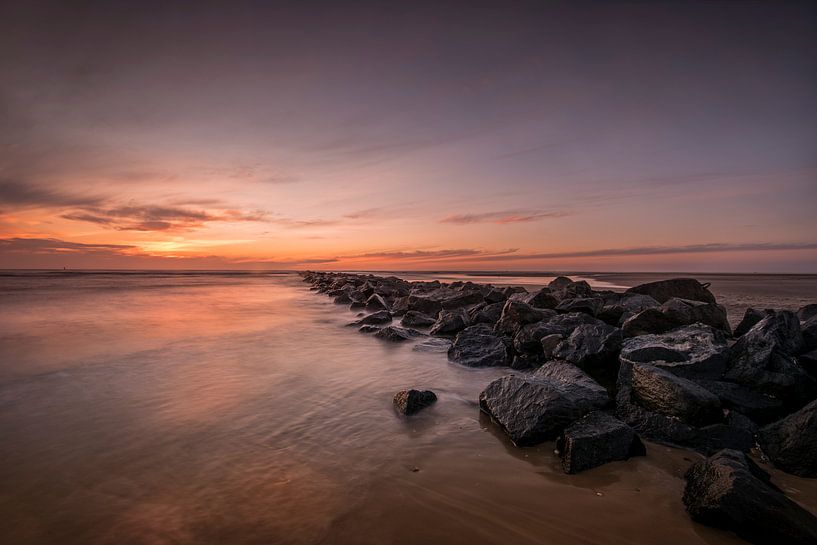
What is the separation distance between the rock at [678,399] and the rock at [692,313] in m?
2.99

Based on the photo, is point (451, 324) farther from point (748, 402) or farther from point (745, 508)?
point (745, 508)

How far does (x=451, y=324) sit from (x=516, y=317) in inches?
88.9

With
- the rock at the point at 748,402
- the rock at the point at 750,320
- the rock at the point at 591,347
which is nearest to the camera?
the rock at the point at 748,402

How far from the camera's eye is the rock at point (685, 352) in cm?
478

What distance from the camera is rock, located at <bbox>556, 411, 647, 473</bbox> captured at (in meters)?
A: 3.30

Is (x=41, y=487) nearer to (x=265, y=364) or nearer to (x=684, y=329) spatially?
(x=265, y=364)

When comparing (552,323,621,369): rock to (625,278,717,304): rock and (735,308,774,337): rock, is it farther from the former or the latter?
(625,278,717,304): rock

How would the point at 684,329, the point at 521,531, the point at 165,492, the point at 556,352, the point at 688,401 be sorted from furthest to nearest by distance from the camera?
the point at 556,352 → the point at 684,329 → the point at 688,401 → the point at 165,492 → the point at 521,531

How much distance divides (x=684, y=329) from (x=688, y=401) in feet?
7.89

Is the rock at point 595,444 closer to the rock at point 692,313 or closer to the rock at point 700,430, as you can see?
the rock at point 700,430

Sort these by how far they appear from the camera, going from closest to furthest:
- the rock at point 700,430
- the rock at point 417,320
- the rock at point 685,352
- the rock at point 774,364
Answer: the rock at point 700,430 < the rock at point 774,364 < the rock at point 685,352 < the rock at point 417,320

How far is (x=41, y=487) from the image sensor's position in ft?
10.1

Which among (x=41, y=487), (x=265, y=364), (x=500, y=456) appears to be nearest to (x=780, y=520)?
(x=500, y=456)

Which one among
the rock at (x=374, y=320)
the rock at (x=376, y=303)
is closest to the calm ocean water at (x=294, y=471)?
the rock at (x=374, y=320)
